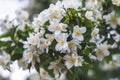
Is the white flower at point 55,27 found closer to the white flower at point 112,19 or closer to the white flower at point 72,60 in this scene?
the white flower at point 72,60

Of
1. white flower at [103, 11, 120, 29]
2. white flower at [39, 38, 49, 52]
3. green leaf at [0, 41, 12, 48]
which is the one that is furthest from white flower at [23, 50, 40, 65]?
white flower at [103, 11, 120, 29]

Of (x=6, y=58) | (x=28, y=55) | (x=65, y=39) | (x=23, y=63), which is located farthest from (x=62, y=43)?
(x=6, y=58)

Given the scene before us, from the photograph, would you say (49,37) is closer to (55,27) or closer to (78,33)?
(55,27)

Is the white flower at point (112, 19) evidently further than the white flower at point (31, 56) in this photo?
Yes

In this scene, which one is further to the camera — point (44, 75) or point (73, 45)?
point (44, 75)

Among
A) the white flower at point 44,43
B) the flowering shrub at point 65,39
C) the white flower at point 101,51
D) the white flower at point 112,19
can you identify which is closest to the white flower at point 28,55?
the flowering shrub at point 65,39

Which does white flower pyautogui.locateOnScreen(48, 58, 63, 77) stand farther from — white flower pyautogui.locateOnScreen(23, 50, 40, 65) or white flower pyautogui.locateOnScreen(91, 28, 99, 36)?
white flower pyautogui.locateOnScreen(91, 28, 99, 36)

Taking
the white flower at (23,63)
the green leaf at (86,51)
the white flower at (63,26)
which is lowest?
the green leaf at (86,51)

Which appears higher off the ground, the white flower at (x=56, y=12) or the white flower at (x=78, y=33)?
the white flower at (x=56, y=12)
